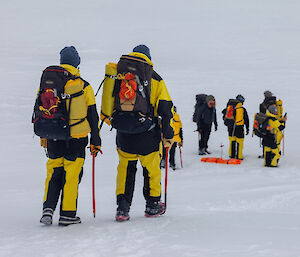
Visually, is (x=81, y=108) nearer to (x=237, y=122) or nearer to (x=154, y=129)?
(x=154, y=129)

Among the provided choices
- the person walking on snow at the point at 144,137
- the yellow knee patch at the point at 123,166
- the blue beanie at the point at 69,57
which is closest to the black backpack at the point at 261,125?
the person walking on snow at the point at 144,137

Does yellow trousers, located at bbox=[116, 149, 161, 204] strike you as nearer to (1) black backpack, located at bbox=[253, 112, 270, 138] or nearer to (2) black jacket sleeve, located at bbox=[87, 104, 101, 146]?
(2) black jacket sleeve, located at bbox=[87, 104, 101, 146]

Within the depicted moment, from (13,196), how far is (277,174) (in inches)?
213

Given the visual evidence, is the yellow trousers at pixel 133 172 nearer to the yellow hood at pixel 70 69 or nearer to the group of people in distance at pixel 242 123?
the yellow hood at pixel 70 69

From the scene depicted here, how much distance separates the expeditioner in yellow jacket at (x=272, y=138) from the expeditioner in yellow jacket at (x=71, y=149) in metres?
6.43

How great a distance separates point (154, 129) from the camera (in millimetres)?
5070

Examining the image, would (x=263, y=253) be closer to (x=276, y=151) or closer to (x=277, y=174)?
(x=277, y=174)

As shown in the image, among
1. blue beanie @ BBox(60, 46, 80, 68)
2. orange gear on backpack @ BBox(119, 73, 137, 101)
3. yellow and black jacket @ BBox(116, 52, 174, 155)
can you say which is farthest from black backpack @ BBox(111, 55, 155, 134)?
blue beanie @ BBox(60, 46, 80, 68)

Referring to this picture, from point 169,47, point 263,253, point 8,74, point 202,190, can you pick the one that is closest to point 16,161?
point 202,190

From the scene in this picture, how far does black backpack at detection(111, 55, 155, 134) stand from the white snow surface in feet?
3.57

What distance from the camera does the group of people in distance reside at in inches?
409

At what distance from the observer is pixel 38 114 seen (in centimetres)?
464

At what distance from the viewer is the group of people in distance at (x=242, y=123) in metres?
10.4

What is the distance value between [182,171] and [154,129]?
5169 mm
